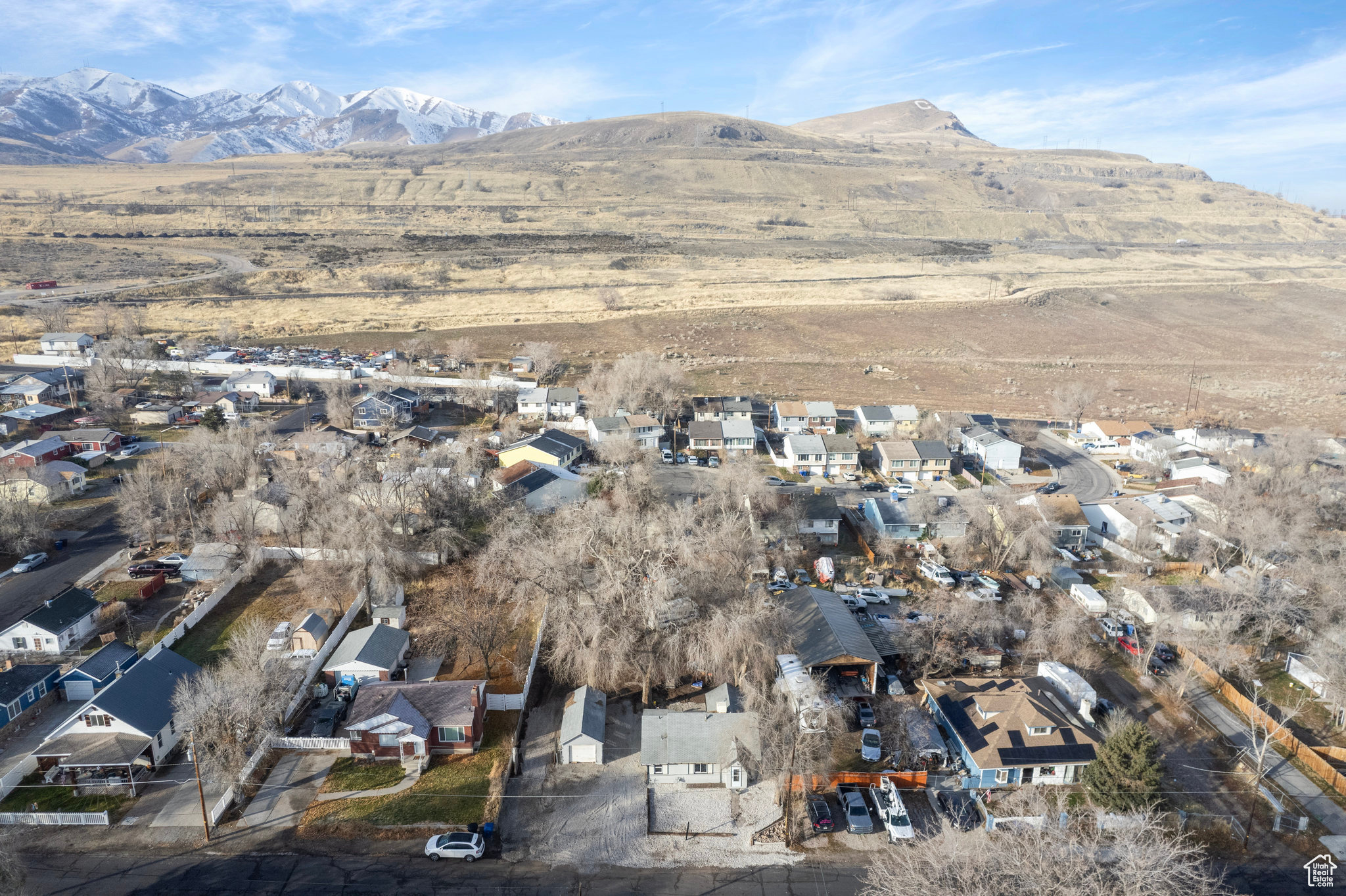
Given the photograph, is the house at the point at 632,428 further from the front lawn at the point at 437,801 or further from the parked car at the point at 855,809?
the parked car at the point at 855,809

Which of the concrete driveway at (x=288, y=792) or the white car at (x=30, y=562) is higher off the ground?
the white car at (x=30, y=562)

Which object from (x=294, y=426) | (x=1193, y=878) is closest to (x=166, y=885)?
(x=1193, y=878)

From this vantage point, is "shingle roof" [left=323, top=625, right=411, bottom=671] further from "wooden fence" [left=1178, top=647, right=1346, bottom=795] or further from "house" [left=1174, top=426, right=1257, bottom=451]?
"house" [left=1174, top=426, right=1257, bottom=451]

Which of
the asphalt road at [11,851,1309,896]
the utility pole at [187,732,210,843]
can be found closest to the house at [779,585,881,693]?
the asphalt road at [11,851,1309,896]

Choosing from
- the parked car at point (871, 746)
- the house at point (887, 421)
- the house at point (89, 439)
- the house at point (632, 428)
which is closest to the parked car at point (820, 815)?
the parked car at point (871, 746)

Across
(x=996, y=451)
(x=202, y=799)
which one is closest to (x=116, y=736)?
(x=202, y=799)

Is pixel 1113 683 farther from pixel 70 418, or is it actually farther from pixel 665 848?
pixel 70 418
